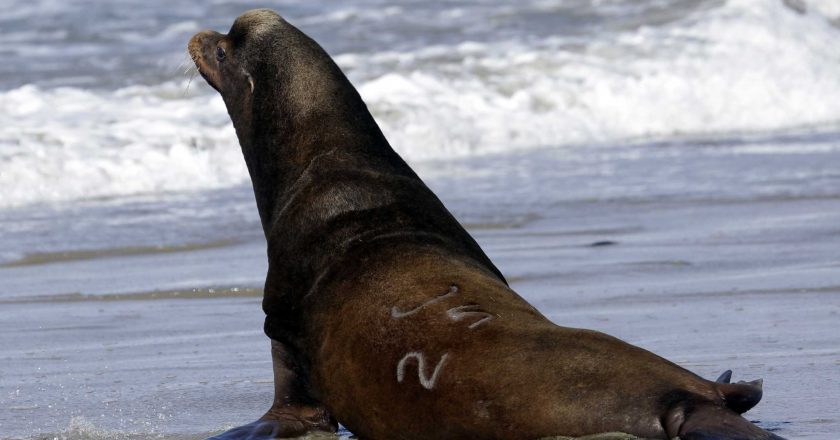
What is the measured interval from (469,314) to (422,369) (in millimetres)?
210

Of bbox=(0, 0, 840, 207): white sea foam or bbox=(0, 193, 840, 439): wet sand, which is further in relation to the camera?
bbox=(0, 0, 840, 207): white sea foam

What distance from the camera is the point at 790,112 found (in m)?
15.5

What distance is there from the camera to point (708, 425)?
3.25 meters

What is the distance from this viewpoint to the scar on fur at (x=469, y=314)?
3762 millimetres

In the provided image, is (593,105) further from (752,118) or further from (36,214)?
(36,214)

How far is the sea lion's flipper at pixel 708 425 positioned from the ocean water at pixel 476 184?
26.1 inches

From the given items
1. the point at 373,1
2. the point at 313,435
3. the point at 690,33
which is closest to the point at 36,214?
the point at 313,435

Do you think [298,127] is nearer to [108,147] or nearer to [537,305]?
[537,305]

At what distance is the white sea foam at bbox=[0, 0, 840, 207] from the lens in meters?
11.6

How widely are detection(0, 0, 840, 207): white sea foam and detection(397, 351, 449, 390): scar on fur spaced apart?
24.1ft

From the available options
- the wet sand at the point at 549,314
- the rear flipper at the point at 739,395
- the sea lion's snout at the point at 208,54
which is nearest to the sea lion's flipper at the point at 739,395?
the rear flipper at the point at 739,395

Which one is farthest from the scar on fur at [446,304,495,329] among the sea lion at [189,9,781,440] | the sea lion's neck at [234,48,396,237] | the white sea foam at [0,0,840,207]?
the white sea foam at [0,0,840,207]

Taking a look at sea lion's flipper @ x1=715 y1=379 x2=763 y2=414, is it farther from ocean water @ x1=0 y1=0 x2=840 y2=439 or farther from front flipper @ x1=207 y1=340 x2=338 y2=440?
front flipper @ x1=207 y1=340 x2=338 y2=440

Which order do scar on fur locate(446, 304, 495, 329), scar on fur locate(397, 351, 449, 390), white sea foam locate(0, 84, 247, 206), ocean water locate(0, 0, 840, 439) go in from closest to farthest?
scar on fur locate(397, 351, 449, 390), scar on fur locate(446, 304, 495, 329), ocean water locate(0, 0, 840, 439), white sea foam locate(0, 84, 247, 206)
